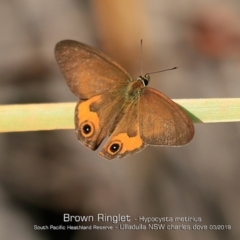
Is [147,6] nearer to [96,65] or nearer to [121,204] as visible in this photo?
[96,65]

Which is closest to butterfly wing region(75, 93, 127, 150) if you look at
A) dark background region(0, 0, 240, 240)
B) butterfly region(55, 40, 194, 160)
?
butterfly region(55, 40, 194, 160)

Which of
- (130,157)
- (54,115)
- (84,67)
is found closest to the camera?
(54,115)

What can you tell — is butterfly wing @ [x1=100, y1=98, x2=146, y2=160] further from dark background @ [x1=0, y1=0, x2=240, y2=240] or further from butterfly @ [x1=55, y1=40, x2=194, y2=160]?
dark background @ [x1=0, y1=0, x2=240, y2=240]

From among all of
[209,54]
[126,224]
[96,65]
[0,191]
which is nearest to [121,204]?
[126,224]

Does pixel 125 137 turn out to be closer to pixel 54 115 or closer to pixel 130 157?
pixel 54 115

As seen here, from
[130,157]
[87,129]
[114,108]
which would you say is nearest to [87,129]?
[87,129]
